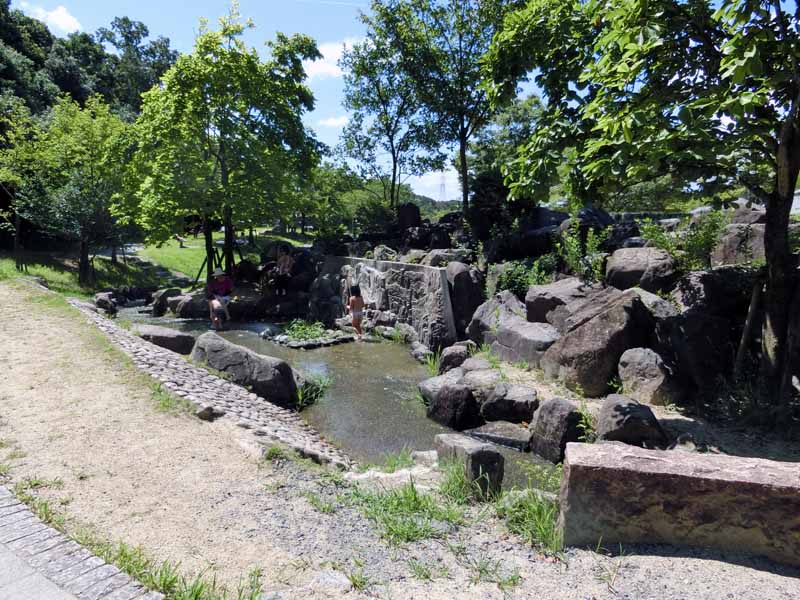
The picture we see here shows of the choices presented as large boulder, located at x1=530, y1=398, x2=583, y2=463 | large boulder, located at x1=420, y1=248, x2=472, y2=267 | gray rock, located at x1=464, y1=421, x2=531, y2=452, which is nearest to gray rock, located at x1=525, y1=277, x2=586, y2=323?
gray rock, located at x1=464, y1=421, x2=531, y2=452

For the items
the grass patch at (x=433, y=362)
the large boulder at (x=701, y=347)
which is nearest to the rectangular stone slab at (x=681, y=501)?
the large boulder at (x=701, y=347)

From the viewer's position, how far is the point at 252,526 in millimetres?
4082

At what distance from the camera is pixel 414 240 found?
20422 mm

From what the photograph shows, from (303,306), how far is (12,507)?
15.9m

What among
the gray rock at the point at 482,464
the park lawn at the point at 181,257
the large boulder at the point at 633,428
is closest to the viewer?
the gray rock at the point at 482,464

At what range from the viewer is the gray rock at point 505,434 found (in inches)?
300

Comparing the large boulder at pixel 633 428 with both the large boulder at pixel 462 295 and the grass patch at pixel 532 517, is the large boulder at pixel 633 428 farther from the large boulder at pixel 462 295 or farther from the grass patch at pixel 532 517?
the large boulder at pixel 462 295

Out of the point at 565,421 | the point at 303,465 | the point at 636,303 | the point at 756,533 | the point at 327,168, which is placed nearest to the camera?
the point at 756,533

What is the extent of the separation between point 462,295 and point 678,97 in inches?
324

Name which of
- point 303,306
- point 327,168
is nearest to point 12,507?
point 303,306

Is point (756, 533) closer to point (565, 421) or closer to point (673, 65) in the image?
point (565, 421)

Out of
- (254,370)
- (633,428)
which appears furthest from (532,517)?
(254,370)

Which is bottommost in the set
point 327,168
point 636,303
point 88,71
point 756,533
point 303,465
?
point 303,465

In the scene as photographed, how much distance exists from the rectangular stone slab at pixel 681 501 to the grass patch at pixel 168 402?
5.07 meters
